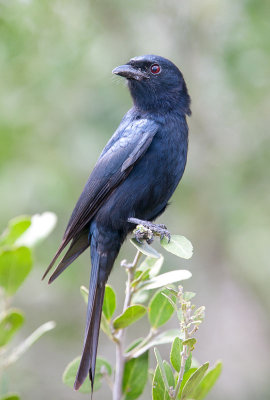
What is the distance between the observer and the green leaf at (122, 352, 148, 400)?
7.72ft

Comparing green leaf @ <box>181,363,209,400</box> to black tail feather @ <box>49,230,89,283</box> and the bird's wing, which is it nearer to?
black tail feather @ <box>49,230,89,283</box>

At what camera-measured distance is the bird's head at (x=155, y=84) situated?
3760mm

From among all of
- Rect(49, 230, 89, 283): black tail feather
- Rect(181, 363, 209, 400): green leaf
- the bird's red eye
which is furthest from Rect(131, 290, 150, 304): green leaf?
the bird's red eye

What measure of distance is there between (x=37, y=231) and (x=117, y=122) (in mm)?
3008

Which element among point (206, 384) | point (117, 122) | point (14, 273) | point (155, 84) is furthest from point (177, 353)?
point (117, 122)

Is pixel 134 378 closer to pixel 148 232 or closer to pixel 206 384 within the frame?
pixel 206 384

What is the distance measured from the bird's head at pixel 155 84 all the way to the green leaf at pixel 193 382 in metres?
2.09

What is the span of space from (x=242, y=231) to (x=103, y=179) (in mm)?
2306

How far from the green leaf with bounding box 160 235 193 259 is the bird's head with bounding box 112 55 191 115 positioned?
56.5 inches

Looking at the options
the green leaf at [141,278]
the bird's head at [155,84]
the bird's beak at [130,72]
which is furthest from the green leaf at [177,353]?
the bird's beak at [130,72]

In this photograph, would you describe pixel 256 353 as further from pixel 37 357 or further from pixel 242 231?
pixel 37 357

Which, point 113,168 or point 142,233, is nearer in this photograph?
point 142,233

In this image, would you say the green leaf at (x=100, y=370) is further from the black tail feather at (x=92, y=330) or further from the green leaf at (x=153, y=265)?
the green leaf at (x=153, y=265)

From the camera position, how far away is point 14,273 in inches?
90.3
